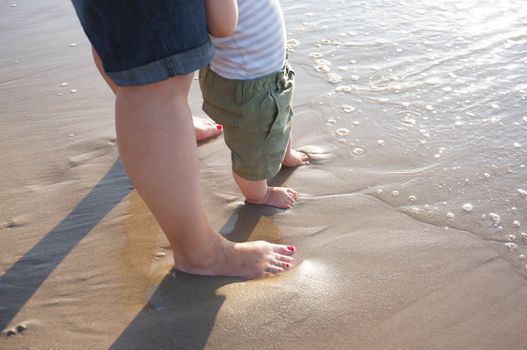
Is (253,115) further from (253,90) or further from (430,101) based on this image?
(430,101)

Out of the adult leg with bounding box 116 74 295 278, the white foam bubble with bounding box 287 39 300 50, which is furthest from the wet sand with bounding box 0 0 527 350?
the white foam bubble with bounding box 287 39 300 50

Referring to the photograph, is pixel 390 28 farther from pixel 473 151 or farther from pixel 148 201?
pixel 148 201

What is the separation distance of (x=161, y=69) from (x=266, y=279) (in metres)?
0.73

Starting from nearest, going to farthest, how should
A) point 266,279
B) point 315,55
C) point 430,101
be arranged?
point 266,279 → point 430,101 → point 315,55

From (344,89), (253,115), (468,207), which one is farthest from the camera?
(344,89)

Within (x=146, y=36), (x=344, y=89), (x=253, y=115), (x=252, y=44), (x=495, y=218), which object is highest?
(x=146, y=36)

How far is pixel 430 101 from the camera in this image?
2.48 meters

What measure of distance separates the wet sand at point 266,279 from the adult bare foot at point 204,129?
0.17 feet

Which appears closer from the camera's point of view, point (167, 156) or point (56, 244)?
point (167, 156)

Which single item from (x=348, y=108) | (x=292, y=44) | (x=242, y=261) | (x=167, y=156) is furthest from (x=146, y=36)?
(x=292, y=44)

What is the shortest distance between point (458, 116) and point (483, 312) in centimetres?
118

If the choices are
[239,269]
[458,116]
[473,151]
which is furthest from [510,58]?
[239,269]

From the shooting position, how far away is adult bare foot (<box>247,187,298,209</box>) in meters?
1.91

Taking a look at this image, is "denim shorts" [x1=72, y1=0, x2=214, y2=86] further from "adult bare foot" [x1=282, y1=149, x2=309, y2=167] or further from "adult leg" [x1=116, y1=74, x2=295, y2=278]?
"adult bare foot" [x1=282, y1=149, x2=309, y2=167]
